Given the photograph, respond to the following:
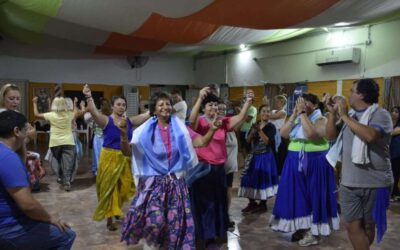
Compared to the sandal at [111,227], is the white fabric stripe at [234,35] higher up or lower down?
higher up

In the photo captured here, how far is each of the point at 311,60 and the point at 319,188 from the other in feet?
19.4

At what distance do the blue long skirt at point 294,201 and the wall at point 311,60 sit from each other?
4468 mm

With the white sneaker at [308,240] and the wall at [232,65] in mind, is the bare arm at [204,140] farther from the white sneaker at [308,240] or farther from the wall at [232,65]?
the wall at [232,65]

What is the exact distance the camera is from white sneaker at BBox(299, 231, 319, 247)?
3.32 metres

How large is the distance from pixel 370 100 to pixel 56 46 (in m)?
9.00

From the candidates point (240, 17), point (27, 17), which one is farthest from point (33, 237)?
point (27, 17)

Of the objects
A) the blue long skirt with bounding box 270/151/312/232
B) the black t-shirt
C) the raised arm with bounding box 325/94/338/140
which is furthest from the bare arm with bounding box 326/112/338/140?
the black t-shirt

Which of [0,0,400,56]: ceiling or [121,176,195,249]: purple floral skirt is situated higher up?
[0,0,400,56]: ceiling

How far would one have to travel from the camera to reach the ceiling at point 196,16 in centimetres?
466

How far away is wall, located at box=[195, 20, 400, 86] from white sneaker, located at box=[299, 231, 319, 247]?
4555 millimetres

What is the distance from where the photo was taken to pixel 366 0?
4520mm

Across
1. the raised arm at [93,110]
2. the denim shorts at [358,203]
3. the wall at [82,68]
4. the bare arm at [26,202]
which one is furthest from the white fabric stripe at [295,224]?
the wall at [82,68]

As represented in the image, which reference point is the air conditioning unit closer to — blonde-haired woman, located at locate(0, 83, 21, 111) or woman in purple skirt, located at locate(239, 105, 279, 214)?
woman in purple skirt, located at locate(239, 105, 279, 214)

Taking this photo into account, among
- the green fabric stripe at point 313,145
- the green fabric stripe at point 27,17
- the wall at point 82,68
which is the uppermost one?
the green fabric stripe at point 27,17
